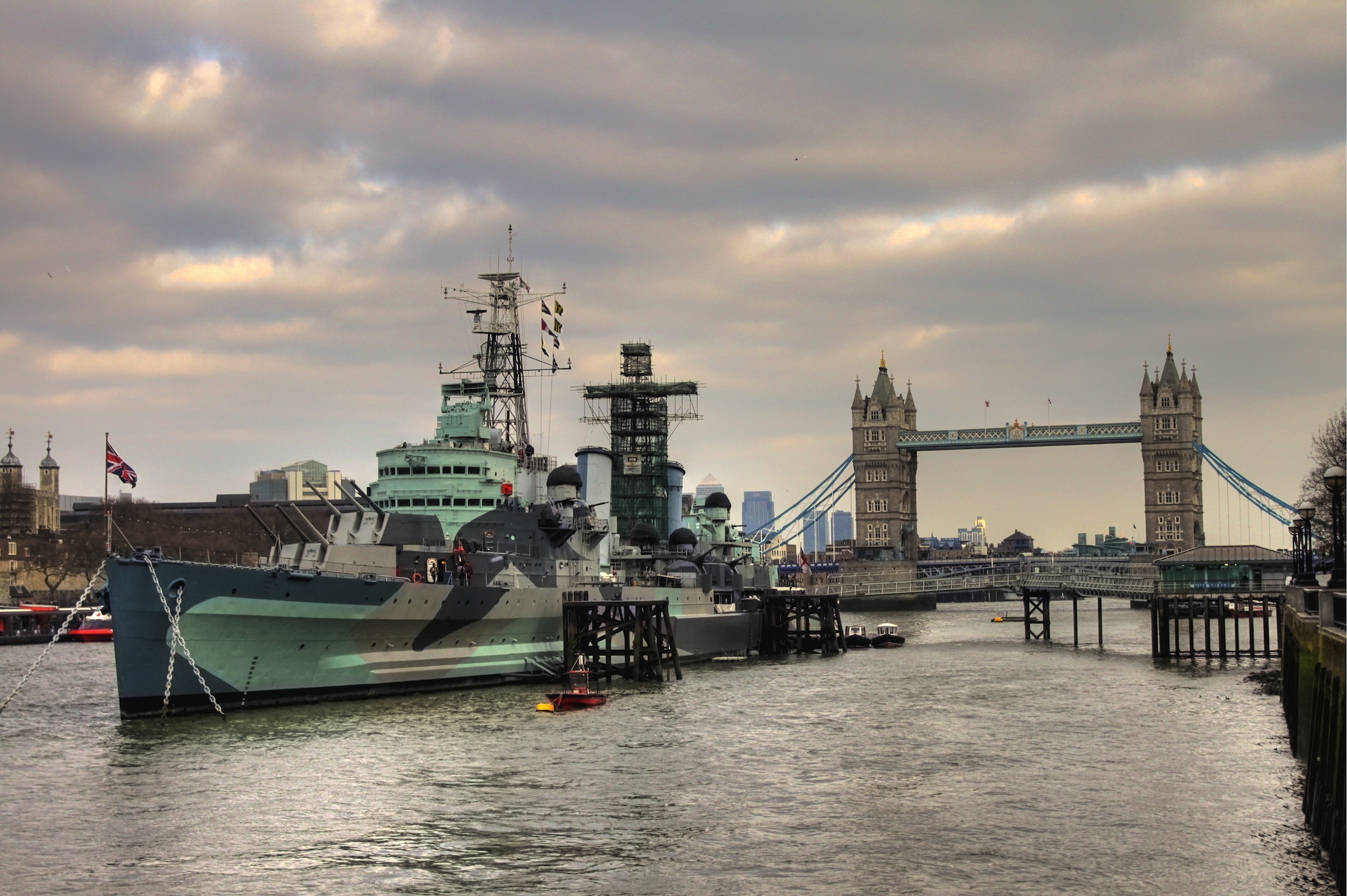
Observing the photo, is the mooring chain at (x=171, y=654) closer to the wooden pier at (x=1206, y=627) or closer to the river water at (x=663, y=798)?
the river water at (x=663, y=798)

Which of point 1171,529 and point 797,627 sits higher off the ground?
point 1171,529

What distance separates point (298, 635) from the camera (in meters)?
35.5

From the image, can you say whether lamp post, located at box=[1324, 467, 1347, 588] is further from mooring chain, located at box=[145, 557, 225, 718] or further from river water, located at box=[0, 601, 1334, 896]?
mooring chain, located at box=[145, 557, 225, 718]

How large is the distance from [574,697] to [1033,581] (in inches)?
1870

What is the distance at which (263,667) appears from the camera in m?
35.0

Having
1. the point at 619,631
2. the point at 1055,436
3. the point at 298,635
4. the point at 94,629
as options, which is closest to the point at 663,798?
the point at 298,635

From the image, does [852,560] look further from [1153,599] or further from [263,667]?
[263,667]

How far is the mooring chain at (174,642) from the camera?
3267cm

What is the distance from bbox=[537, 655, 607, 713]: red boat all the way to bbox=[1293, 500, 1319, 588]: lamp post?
62.5 feet

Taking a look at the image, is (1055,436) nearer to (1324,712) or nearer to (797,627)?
(797,627)

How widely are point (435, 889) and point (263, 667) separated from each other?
1714 cm

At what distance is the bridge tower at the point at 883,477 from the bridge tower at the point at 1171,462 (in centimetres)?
3001

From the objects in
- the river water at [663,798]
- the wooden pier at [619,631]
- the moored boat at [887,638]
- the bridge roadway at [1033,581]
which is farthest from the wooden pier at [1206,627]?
the wooden pier at [619,631]

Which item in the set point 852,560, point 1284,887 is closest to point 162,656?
point 1284,887
